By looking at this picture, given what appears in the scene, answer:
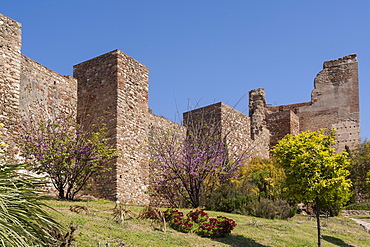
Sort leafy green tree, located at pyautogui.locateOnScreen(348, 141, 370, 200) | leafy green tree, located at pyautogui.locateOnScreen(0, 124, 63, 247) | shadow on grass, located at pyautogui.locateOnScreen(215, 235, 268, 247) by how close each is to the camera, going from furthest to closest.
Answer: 1. leafy green tree, located at pyautogui.locateOnScreen(348, 141, 370, 200)
2. shadow on grass, located at pyautogui.locateOnScreen(215, 235, 268, 247)
3. leafy green tree, located at pyautogui.locateOnScreen(0, 124, 63, 247)

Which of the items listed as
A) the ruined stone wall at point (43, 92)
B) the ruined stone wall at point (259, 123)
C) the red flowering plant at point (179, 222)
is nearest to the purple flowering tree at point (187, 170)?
the ruined stone wall at point (43, 92)

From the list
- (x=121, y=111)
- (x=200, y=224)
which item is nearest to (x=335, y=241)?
(x=200, y=224)

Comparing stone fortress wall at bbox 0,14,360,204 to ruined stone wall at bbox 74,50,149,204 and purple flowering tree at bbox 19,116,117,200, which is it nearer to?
ruined stone wall at bbox 74,50,149,204

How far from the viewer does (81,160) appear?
1280 cm

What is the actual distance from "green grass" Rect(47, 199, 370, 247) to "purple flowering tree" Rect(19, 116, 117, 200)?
1973 mm

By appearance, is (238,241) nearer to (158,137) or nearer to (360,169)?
(158,137)

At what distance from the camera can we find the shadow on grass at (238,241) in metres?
9.56

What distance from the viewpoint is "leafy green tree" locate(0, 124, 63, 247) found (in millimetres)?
4688

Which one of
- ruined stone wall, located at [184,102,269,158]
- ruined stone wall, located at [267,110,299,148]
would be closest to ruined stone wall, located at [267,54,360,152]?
ruined stone wall, located at [267,110,299,148]

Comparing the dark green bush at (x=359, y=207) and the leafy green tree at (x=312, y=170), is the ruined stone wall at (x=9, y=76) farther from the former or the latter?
the dark green bush at (x=359, y=207)

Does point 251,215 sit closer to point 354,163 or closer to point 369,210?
point 369,210

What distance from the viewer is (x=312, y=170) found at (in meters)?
10.7

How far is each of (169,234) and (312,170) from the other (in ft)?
14.1

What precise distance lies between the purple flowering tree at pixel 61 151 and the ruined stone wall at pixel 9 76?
498 mm
